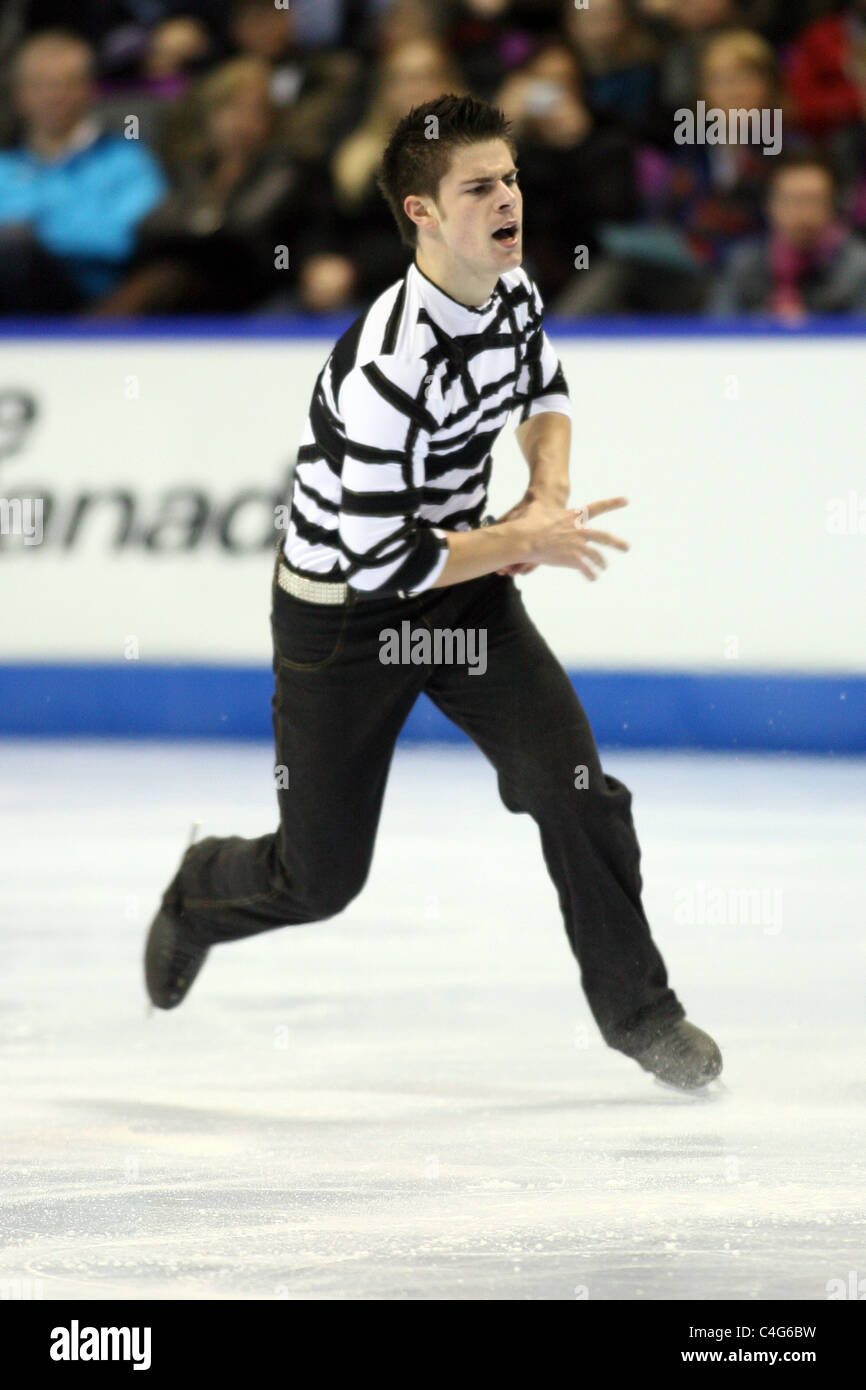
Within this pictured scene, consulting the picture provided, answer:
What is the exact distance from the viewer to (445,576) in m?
3.15

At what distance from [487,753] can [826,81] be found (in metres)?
4.62

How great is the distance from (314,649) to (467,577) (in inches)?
13.1

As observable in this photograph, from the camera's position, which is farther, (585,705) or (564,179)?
(564,179)

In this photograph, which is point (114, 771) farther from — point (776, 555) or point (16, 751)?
point (776, 555)

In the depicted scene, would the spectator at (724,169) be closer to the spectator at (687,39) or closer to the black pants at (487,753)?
the spectator at (687,39)

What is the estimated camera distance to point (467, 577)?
317cm

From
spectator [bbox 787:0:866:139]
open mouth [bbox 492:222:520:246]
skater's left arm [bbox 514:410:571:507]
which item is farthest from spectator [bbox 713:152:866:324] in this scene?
open mouth [bbox 492:222:520:246]

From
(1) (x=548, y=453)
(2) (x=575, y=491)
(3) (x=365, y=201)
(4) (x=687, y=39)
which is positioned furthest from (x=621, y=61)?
(1) (x=548, y=453)

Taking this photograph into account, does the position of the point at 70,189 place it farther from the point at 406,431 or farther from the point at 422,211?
the point at 406,431

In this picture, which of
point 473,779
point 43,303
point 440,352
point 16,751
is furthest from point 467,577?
point 43,303

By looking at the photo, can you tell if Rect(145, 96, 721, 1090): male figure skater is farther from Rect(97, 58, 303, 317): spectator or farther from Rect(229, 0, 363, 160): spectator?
Rect(229, 0, 363, 160): spectator

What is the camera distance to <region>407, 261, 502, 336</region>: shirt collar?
3182 millimetres

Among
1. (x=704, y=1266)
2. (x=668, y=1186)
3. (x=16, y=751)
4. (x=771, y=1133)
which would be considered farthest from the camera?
(x=16, y=751)

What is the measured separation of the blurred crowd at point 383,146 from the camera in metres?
7.05
